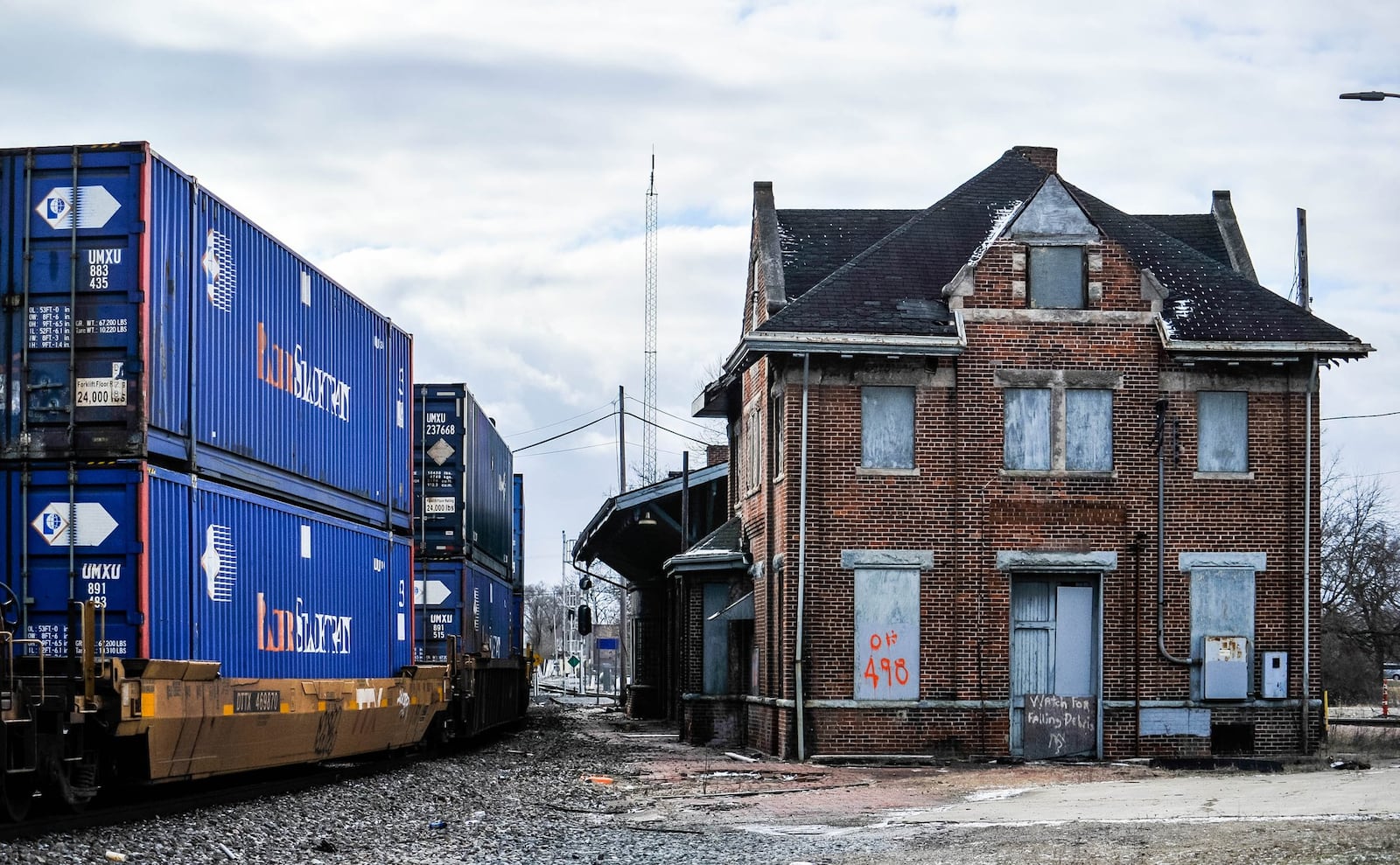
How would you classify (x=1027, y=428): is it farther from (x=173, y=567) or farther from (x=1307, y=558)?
(x=173, y=567)

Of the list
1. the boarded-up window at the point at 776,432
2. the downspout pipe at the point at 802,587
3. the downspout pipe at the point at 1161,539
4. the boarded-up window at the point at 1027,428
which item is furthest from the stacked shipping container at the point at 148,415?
the downspout pipe at the point at 1161,539

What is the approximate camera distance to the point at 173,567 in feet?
47.9

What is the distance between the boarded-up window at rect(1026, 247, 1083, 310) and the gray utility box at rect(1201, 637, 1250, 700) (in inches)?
213

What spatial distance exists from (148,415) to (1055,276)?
50.5 feet

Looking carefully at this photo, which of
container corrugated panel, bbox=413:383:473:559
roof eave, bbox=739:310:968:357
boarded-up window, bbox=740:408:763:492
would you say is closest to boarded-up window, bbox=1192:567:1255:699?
roof eave, bbox=739:310:968:357

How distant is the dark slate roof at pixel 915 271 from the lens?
25.4m

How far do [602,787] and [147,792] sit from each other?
5978 millimetres

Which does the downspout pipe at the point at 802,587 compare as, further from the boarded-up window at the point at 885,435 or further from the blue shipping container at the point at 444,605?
the blue shipping container at the point at 444,605

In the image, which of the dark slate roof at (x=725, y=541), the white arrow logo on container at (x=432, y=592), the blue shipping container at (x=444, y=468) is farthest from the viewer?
the dark slate roof at (x=725, y=541)

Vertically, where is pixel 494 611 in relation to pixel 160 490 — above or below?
below

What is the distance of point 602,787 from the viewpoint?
68.3 ft

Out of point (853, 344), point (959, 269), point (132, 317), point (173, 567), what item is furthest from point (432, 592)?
point (132, 317)

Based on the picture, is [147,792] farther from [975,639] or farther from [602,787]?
[975,639]

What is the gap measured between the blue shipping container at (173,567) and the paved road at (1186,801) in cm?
651
